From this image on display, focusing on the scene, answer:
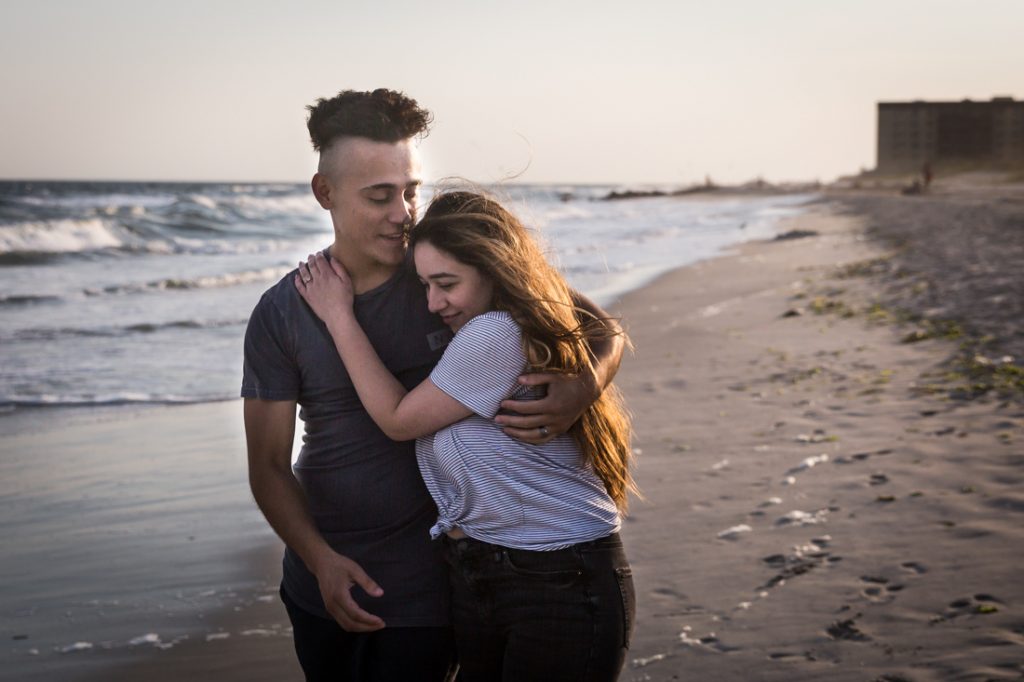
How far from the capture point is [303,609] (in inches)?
112

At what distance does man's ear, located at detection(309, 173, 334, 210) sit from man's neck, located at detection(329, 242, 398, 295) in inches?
4.3

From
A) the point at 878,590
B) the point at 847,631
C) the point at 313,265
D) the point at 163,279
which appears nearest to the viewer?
the point at 313,265

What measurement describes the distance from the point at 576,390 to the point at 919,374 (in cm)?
641

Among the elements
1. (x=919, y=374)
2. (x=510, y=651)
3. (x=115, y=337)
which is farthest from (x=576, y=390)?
(x=115, y=337)

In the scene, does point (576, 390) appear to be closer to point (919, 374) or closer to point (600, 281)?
point (919, 374)

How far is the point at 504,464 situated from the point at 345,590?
51 cm

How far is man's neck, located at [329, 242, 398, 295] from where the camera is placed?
9.24ft

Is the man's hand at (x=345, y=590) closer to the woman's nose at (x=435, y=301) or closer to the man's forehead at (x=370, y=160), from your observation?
the woman's nose at (x=435, y=301)

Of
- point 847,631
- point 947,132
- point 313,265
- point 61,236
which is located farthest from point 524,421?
point 947,132

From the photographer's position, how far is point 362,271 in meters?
2.83

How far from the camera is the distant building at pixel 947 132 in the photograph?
123312mm

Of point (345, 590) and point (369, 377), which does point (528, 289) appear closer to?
point (369, 377)

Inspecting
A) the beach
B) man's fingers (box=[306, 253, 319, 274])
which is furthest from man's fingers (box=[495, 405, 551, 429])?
the beach

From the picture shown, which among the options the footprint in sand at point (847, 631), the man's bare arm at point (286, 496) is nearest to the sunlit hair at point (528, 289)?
the man's bare arm at point (286, 496)
